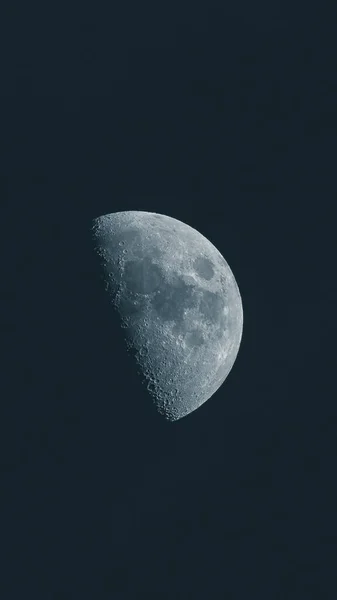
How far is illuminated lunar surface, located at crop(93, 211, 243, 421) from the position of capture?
978 cm

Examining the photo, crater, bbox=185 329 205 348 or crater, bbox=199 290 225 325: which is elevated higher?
crater, bbox=199 290 225 325

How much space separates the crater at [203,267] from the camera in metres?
10.5

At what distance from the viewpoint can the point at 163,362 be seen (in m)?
10.1

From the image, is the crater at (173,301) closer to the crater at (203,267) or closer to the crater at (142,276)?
the crater at (142,276)

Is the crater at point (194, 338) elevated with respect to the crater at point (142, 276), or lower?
lower

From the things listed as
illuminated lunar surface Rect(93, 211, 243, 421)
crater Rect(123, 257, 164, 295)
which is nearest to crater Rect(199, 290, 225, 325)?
illuminated lunar surface Rect(93, 211, 243, 421)

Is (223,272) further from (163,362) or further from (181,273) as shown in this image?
(163,362)

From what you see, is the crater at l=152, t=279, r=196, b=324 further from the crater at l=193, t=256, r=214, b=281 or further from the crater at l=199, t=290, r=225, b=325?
the crater at l=193, t=256, r=214, b=281

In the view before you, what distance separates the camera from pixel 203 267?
34.9 ft

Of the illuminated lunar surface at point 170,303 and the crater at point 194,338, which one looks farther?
the crater at point 194,338

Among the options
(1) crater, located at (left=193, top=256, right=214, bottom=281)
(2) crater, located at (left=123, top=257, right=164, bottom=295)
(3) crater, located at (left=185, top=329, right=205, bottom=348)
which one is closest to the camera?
(2) crater, located at (left=123, top=257, right=164, bottom=295)

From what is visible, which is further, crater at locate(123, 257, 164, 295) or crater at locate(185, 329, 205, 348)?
crater at locate(185, 329, 205, 348)

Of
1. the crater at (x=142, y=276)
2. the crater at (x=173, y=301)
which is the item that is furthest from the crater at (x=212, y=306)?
the crater at (x=142, y=276)

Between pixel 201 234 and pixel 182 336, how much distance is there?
8.37 feet
